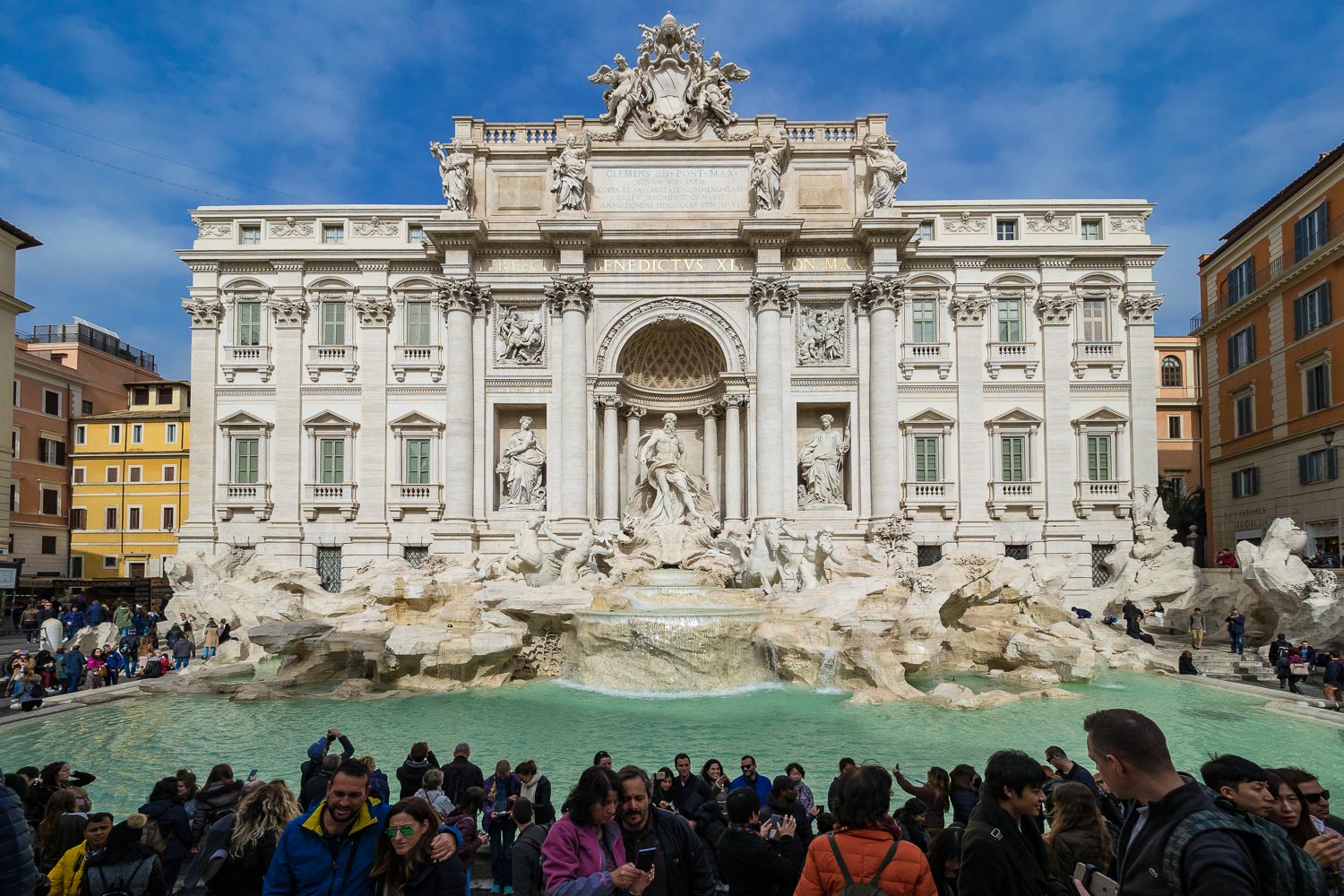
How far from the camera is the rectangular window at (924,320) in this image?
2767 centimetres

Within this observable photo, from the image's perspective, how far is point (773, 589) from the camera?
2123 centimetres

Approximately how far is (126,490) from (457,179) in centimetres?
2168

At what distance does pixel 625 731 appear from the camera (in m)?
12.9

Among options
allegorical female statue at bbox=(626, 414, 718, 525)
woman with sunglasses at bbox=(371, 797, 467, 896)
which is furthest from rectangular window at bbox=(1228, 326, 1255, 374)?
woman with sunglasses at bbox=(371, 797, 467, 896)

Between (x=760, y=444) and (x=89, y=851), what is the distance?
22.9 metres

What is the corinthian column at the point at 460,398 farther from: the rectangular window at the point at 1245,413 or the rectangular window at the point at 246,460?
the rectangular window at the point at 1245,413

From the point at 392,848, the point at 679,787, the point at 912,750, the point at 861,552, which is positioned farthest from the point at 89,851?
the point at 861,552

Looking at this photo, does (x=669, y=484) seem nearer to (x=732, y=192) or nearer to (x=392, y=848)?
(x=732, y=192)

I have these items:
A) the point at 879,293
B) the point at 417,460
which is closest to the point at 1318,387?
the point at 879,293

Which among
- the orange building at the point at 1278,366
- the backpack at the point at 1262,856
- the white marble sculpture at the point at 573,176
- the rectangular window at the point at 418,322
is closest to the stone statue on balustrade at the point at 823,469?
the white marble sculpture at the point at 573,176

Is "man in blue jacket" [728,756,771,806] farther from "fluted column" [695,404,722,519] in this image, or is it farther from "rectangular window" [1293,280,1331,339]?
"rectangular window" [1293,280,1331,339]

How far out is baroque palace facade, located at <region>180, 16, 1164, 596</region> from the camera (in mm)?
26922

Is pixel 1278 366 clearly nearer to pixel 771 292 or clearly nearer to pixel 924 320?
pixel 924 320

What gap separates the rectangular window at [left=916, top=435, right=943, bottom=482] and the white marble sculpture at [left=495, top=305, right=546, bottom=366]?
1298 cm
